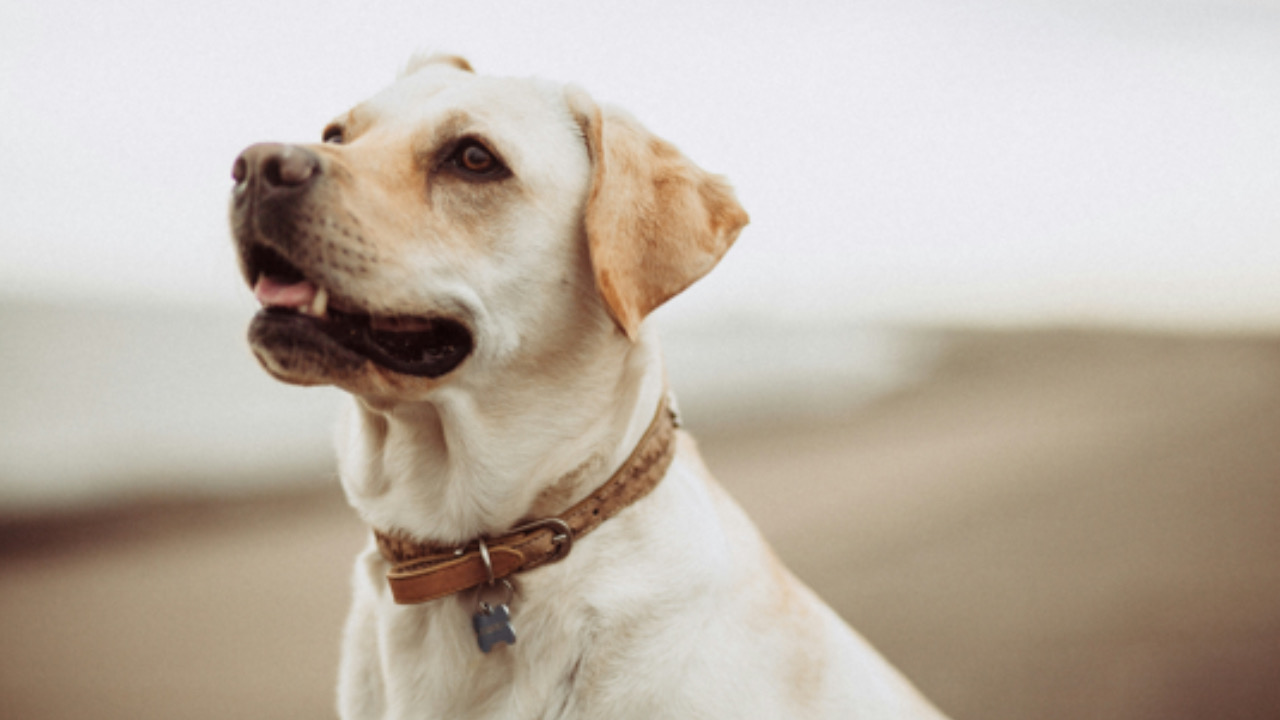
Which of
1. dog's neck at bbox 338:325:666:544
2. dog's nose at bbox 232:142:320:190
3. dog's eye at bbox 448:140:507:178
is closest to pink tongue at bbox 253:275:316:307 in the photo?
dog's nose at bbox 232:142:320:190

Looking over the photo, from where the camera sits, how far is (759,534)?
6.80 ft

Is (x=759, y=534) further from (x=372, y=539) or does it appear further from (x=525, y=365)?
(x=372, y=539)

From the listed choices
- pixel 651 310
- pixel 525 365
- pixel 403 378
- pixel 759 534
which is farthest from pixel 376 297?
pixel 759 534

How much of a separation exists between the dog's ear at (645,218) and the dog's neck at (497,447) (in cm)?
18

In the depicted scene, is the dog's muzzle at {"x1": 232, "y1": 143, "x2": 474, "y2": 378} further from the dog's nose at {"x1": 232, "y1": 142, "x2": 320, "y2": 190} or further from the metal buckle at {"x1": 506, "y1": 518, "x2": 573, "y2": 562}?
the metal buckle at {"x1": 506, "y1": 518, "x2": 573, "y2": 562}

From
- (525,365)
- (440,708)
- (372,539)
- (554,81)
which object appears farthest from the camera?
(554,81)

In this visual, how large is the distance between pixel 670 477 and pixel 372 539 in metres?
0.73

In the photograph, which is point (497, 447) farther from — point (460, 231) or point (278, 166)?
point (278, 166)

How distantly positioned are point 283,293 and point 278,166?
0.79 feet

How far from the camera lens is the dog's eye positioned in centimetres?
184

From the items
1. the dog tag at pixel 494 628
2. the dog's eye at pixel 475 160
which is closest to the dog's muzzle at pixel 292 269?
the dog's eye at pixel 475 160

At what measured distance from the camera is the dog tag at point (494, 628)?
162cm

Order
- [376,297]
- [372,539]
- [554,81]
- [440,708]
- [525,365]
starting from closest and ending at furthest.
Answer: [376,297], [440,708], [525,365], [372,539], [554,81]

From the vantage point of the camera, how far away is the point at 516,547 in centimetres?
167
